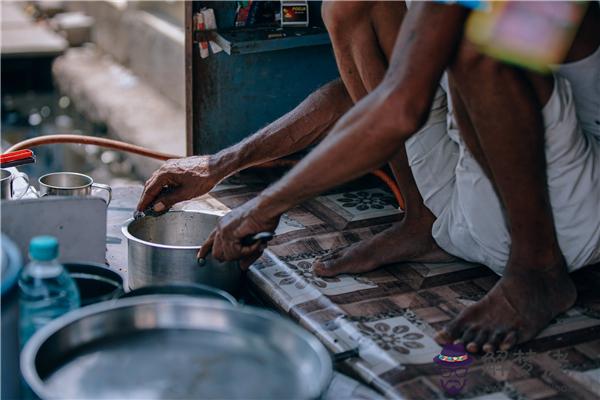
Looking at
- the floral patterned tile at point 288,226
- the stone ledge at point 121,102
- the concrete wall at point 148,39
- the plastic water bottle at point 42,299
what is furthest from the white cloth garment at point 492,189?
the concrete wall at point 148,39

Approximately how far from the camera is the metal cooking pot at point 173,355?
1884 mm

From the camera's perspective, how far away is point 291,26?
154 inches

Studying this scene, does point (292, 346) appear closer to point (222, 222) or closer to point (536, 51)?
point (222, 222)

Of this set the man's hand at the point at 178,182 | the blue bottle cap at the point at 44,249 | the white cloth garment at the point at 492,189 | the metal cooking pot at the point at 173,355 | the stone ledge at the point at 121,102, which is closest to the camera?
the metal cooking pot at the point at 173,355

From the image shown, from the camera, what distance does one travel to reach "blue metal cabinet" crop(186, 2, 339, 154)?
385 centimetres

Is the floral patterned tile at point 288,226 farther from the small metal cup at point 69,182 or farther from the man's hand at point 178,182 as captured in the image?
the small metal cup at point 69,182

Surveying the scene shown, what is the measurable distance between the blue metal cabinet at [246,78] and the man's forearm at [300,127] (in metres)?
0.73

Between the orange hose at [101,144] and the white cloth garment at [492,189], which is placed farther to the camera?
the orange hose at [101,144]

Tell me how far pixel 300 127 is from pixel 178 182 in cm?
44

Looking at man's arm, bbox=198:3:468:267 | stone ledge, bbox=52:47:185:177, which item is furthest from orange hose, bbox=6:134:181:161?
stone ledge, bbox=52:47:185:177

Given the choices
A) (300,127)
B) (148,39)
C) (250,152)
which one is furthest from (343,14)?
(148,39)

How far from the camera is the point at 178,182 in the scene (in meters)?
3.06

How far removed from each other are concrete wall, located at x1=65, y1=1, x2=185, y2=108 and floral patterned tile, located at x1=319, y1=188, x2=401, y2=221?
463cm

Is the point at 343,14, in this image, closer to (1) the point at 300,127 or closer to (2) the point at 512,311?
(1) the point at 300,127
